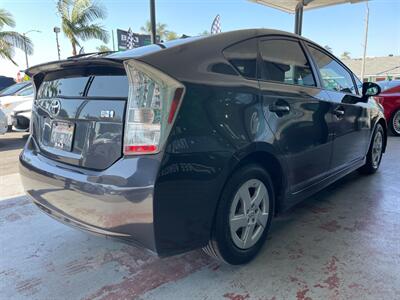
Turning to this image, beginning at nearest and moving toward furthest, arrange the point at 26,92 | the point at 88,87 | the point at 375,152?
the point at 88,87 < the point at 375,152 < the point at 26,92

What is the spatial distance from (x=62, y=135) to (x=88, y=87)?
359mm

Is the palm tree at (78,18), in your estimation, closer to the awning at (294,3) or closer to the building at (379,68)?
the awning at (294,3)

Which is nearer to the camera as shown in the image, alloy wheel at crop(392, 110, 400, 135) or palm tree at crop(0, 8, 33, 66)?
alloy wheel at crop(392, 110, 400, 135)

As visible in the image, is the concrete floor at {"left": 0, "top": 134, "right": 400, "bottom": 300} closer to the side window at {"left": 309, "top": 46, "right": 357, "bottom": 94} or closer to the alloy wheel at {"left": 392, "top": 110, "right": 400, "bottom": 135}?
the side window at {"left": 309, "top": 46, "right": 357, "bottom": 94}

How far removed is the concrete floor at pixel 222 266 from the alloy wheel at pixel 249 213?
21 cm

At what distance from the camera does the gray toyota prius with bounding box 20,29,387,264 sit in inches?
65.9

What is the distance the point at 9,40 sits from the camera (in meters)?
18.6

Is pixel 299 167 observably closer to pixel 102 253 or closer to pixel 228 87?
pixel 228 87

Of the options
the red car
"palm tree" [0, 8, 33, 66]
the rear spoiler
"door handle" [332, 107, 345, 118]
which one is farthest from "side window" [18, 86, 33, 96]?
"palm tree" [0, 8, 33, 66]

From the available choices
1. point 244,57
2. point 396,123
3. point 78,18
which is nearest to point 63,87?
point 244,57

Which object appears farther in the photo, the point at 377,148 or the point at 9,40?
the point at 9,40

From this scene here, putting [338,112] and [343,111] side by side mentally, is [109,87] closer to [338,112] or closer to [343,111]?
[338,112]

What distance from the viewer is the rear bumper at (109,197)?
5.39 feet

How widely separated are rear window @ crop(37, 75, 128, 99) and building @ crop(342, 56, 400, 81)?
108 ft
